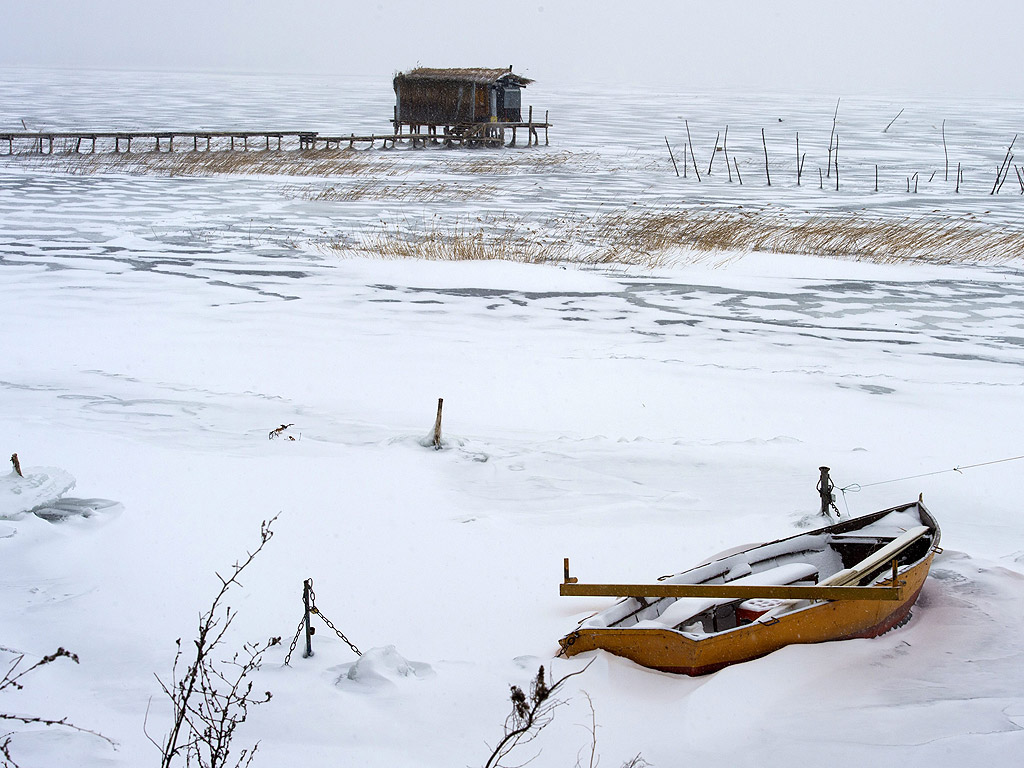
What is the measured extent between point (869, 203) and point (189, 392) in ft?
66.7

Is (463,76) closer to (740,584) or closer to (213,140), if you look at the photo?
(213,140)

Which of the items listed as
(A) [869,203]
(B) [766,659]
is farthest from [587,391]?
(A) [869,203]

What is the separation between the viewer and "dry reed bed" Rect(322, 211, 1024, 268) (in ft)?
53.9

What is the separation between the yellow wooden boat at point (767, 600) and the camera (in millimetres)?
4402

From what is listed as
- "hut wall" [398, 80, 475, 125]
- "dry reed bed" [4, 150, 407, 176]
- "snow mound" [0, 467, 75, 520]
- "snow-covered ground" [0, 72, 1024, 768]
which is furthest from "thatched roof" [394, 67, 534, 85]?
"snow mound" [0, 467, 75, 520]

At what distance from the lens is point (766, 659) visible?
4.45 meters

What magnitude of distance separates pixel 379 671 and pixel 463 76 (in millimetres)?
40062

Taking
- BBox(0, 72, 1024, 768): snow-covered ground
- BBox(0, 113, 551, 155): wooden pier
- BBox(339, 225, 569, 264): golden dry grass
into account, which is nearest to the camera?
BBox(0, 72, 1024, 768): snow-covered ground

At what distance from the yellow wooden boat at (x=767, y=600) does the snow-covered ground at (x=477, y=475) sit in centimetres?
11

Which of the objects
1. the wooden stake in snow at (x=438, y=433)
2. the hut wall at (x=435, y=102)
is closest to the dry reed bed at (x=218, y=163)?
the hut wall at (x=435, y=102)

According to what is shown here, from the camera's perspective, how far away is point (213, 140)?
4134 cm

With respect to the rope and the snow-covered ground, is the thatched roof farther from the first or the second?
the rope

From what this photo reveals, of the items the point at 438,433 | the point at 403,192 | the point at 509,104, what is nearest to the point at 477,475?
the point at 438,433

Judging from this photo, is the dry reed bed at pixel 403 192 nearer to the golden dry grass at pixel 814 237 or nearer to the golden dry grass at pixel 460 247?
the golden dry grass at pixel 814 237
